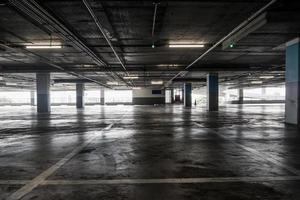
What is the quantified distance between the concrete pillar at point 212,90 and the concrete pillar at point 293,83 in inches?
592

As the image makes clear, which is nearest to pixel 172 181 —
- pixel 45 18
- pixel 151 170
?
pixel 151 170

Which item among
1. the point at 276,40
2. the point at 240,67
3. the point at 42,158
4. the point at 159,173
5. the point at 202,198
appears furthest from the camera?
the point at 240,67

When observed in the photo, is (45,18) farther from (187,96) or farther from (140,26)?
(187,96)

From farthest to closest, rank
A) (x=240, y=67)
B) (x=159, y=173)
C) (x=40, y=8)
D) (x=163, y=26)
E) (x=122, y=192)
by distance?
(x=240, y=67)
(x=163, y=26)
(x=40, y=8)
(x=159, y=173)
(x=122, y=192)

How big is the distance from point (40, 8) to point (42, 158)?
16.6ft

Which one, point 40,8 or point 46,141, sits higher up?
point 40,8

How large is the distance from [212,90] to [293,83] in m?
15.8

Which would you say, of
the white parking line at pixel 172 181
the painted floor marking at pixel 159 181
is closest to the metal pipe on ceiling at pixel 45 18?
the painted floor marking at pixel 159 181

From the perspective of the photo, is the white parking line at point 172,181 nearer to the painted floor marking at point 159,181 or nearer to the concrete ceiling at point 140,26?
the painted floor marking at point 159,181

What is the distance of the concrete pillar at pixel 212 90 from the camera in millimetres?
29656

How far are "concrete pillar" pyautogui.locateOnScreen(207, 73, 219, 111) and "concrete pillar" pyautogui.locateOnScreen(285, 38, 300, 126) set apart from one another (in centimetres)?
1503

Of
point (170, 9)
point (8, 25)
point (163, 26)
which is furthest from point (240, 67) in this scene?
point (8, 25)

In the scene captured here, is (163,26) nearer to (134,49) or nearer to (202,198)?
(134,49)

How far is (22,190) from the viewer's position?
4223 millimetres
